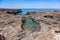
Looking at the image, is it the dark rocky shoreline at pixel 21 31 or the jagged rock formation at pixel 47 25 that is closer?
the dark rocky shoreline at pixel 21 31

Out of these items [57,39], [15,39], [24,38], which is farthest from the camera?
[24,38]

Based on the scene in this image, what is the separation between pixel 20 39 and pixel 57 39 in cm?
437

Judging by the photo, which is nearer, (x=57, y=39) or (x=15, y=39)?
(x=57, y=39)

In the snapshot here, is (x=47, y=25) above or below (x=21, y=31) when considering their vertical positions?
below

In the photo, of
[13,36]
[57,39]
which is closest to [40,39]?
[57,39]

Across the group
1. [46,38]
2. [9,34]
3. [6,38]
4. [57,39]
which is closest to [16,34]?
[9,34]

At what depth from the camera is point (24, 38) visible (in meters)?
19.1

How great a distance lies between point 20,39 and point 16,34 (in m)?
1.53

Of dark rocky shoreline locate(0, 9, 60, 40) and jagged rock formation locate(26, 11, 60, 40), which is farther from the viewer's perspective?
jagged rock formation locate(26, 11, 60, 40)

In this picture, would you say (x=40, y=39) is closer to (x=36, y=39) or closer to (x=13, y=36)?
(x=36, y=39)

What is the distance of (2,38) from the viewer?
650 inches

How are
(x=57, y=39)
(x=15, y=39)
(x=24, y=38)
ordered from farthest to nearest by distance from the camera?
1. (x=24, y=38)
2. (x=15, y=39)
3. (x=57, y=39)

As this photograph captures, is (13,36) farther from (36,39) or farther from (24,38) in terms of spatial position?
(36,39)

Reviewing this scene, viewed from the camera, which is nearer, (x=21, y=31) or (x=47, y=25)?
(x=21, y=31)
